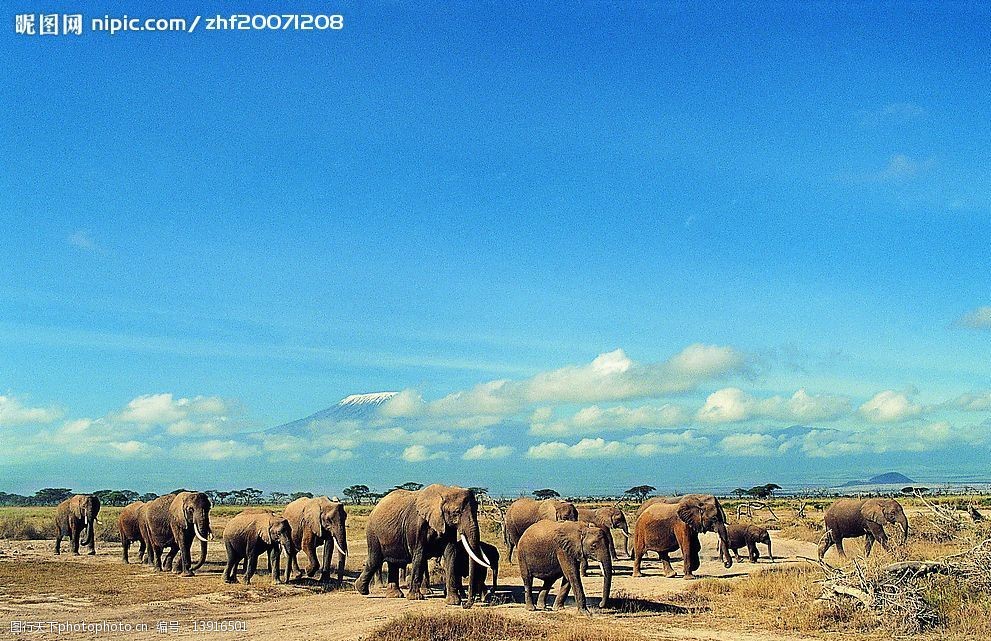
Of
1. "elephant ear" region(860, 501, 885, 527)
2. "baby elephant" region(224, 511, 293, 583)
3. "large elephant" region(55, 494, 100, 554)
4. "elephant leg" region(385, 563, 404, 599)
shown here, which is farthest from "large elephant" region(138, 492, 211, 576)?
"elephant ear" region(860, 501, 885, 527)

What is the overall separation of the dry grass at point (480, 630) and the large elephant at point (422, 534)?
2885 mm

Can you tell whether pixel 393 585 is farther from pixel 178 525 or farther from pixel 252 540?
pixel 178 525

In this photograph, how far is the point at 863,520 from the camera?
35844 mm

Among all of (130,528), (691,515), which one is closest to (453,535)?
(691,515)

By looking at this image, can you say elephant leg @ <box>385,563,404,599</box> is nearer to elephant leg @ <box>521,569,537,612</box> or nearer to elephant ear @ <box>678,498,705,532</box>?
elephant leg @ <box>521,569,537,612</box>

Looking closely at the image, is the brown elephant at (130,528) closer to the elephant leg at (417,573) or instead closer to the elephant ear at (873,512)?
the elephant leg at (417,573)

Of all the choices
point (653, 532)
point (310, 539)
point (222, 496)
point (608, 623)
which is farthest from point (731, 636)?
point (222, 496)

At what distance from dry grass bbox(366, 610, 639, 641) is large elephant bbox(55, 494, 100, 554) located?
28.1 meters

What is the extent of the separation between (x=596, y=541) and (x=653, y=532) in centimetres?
1022

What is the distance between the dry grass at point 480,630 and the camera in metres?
18.4

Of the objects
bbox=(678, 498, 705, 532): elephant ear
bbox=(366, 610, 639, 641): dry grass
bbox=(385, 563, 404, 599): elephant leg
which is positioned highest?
bbox=(678, 498, 705, 532): elephant ear

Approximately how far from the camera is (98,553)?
4434cm

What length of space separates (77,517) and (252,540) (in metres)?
19.1

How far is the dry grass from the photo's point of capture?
60.4 ft
